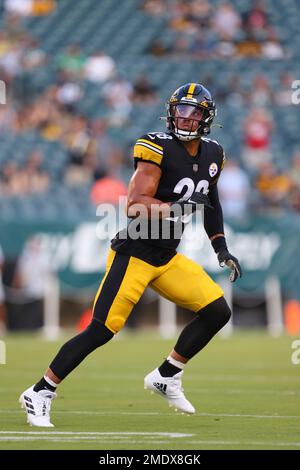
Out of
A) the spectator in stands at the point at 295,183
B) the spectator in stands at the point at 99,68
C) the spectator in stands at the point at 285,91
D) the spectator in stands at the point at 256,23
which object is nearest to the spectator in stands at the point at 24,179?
the spectator in stands at the point at 99,68

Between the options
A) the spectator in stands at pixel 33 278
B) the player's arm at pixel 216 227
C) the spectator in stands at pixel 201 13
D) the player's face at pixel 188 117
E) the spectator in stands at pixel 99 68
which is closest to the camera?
the player's face at pixel 188 117

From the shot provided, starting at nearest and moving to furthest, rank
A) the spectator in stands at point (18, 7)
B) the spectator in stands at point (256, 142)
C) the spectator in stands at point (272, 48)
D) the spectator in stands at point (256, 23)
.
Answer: the spectator in stands at point (256, 142) < the spectator in stands at point (272, 48) < the spectator in stands at point (256, 23) < the spectator in stands at point (18, 7)

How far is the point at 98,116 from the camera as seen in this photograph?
17.7m

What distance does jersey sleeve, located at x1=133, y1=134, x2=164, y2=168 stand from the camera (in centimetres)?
639

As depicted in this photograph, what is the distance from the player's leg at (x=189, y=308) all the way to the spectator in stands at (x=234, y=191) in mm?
8122

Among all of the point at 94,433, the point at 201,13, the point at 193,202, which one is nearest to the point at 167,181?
the point at 193,202

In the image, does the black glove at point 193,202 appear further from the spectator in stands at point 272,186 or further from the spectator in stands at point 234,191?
the spectator in stands at point 272,186

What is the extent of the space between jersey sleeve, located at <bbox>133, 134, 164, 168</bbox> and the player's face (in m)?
0.23

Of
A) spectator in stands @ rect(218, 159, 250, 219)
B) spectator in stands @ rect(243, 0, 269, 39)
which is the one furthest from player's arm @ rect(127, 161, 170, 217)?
spectator in stands @ rect(243, 0, 269, 39)

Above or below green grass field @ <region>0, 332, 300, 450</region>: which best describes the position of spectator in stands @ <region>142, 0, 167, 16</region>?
above

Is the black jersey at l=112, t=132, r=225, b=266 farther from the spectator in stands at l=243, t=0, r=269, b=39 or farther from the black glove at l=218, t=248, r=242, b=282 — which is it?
the spectator in stands at l=243, t=0, r=269, b=39

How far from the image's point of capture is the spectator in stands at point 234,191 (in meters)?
15.0

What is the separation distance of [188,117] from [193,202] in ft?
1.75
